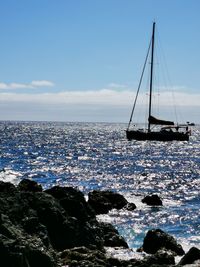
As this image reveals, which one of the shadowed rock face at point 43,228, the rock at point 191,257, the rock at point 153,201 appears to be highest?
the shadowed rock face at point 43,228

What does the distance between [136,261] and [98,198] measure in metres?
18.4

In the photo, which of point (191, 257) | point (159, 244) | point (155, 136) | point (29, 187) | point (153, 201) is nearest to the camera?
point (191, 257)

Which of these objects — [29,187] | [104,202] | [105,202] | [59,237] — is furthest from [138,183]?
[59,237]

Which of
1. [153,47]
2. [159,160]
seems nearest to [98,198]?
[159,160]

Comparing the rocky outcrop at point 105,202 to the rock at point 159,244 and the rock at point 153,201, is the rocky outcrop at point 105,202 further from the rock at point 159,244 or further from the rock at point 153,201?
the rock at point 159,244

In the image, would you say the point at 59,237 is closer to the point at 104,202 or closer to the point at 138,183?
the point at 104,202

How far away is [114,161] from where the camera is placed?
3364 inches

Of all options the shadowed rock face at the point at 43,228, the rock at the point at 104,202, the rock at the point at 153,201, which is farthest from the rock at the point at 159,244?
the rock at the point at 153,201

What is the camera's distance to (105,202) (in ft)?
121

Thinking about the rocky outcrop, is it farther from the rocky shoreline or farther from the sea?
the rocky shoreline

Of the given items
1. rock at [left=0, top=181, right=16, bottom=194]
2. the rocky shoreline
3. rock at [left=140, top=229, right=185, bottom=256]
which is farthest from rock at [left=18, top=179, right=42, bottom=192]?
rock at [left=140, top=229, right=185, bottom=256]

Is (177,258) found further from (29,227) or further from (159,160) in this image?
(159,160)

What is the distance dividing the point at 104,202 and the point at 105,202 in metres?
0.15

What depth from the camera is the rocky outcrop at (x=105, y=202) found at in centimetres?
3606
